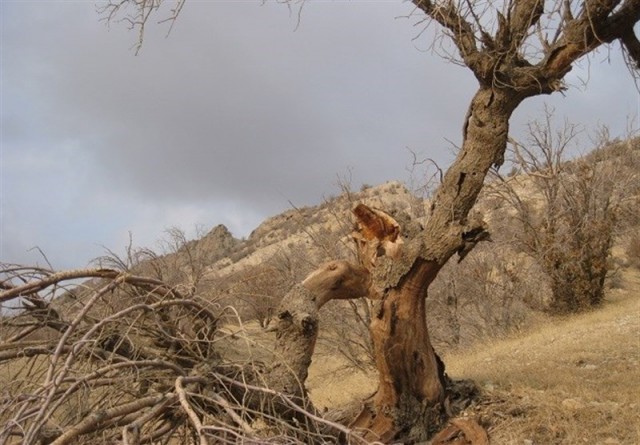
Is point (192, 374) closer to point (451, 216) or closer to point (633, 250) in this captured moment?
point (451, 216)

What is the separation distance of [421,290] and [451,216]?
0.76 metres

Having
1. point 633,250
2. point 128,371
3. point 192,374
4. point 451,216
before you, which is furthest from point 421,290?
point 633,250

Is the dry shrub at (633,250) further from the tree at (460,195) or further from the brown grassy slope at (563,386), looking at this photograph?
the tree at (460,195)

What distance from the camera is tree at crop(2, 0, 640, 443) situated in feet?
21.4

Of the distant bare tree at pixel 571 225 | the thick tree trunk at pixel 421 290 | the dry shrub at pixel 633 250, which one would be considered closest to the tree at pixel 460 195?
the thick tree trunk at pixel 421 290

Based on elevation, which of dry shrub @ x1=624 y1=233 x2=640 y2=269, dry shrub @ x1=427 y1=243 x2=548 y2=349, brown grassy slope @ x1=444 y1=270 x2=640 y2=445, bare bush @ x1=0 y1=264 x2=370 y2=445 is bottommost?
brown grassy slope @ x1=444 y1=270 x2=640 y2=445

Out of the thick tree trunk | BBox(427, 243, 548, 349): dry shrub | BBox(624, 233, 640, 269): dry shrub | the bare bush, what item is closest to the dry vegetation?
the bare bush

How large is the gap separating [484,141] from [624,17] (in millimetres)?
1829

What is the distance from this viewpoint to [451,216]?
21.7 feet

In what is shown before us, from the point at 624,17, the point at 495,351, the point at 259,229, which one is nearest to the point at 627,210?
the point at 495,351

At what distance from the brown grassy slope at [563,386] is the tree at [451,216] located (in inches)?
28.2

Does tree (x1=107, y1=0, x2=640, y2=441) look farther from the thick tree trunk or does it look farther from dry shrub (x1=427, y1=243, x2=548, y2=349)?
dry shrub (x1=427, y1=243, x2=548, y2=349)

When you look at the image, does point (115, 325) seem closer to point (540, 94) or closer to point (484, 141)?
point (484, 141)

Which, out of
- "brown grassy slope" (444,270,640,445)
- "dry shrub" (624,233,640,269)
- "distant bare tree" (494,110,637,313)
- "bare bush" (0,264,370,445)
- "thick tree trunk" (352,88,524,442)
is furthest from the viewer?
"dry shrub" (624,233,640,269)
